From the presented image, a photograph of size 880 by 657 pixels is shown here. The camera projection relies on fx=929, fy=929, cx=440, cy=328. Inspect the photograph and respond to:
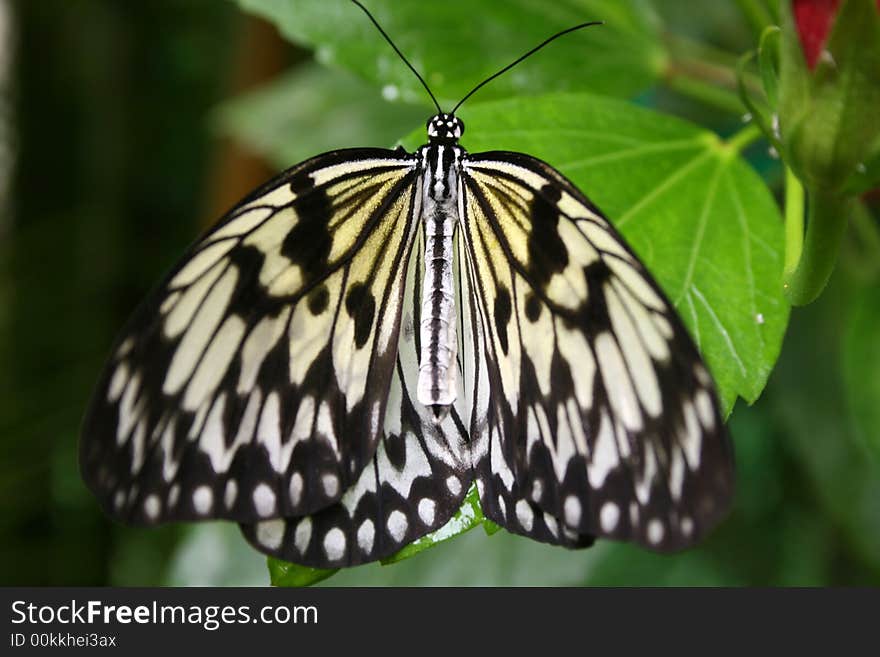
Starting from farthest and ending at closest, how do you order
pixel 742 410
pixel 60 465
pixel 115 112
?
pixel 115 112
pixel 60 465
pixel 742 410

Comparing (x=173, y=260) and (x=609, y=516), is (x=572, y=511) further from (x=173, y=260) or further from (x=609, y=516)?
(x=173, y=260)

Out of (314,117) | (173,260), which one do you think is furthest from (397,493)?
(173,260)

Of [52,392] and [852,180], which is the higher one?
[52,392]

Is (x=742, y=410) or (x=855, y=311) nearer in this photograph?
(x=855, y=311)

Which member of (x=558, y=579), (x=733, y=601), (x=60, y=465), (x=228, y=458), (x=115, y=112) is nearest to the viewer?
(x=228, y=458)

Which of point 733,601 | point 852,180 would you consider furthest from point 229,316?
point 733,601

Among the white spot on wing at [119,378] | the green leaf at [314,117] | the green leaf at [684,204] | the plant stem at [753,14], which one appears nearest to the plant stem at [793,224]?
the green leaf at [684,204]

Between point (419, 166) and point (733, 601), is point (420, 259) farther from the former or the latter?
point (733, 601)
